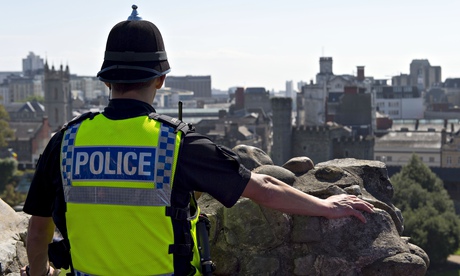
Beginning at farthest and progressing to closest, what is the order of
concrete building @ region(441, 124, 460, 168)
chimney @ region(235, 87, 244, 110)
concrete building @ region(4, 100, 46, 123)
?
1. concrete building @ region(4, 100, 46, 123)
2. chimney @ region(235, 87, 244, 110)
3. concrete building @ region(441, 124, 460, 168)

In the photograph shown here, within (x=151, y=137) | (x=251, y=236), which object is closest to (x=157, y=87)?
(x=151, y=137)

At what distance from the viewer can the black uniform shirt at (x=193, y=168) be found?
4363 mm

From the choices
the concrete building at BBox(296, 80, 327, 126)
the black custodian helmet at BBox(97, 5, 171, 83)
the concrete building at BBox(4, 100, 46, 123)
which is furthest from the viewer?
the concrete building at BBox(4, 100, 46, 123)

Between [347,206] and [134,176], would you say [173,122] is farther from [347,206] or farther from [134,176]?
[347,206]

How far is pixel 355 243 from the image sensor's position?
555cm

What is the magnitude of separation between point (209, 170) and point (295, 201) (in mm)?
661

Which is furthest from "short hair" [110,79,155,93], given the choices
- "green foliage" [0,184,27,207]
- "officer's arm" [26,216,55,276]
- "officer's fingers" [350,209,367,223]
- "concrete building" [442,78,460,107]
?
"concrete building" [442,78,460,107]

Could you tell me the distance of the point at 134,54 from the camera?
4504 mm

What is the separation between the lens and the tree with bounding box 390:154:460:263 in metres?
38.0

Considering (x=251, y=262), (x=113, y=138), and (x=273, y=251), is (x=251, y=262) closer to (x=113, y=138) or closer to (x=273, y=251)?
(x=273, y=251)

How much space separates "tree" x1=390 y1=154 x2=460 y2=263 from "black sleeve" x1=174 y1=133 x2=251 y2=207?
109 feet

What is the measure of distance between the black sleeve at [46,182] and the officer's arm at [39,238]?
72mm

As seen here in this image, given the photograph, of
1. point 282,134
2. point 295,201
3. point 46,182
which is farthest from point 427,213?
point 46,182

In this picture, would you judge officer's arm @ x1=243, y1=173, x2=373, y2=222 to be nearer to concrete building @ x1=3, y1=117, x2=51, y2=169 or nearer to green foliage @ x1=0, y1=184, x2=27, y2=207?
green foliage @ x1=0, y1=184, x2=27, y2=207
